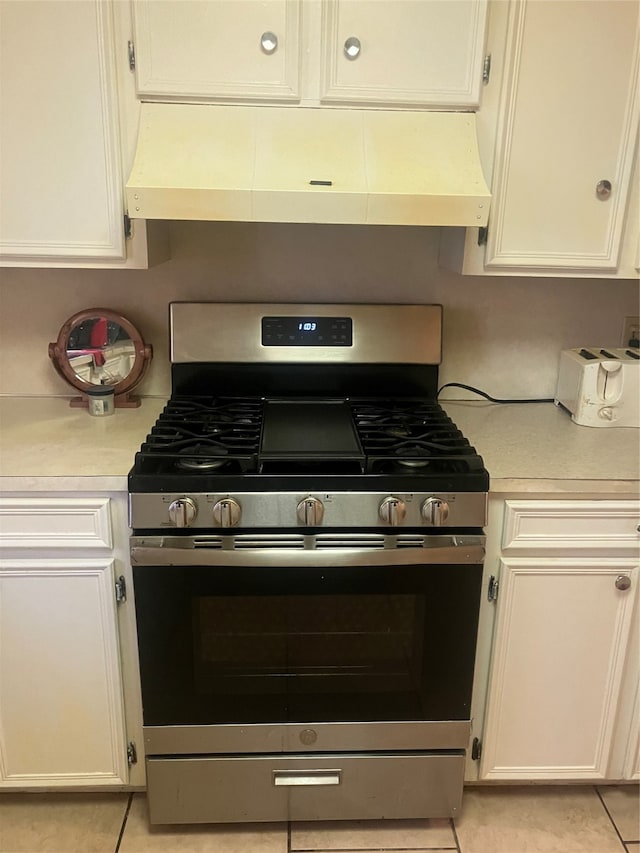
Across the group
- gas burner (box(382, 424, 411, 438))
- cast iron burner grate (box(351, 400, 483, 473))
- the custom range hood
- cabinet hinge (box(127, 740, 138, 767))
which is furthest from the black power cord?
cabinet hinge (box(127, 740, 138, 767))

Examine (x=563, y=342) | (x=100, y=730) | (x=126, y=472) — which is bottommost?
(x=100, y=730)

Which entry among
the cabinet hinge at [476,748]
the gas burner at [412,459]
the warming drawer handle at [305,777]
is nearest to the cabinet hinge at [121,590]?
the warming drawer handle at [305,777]

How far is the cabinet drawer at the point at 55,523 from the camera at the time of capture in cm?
161

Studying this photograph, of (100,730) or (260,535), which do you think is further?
(100,730)

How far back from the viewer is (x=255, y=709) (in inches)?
67.4

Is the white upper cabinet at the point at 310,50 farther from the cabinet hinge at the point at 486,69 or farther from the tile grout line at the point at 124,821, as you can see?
the tile grout line at the point at 124,821

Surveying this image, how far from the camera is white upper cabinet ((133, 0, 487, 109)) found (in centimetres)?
161

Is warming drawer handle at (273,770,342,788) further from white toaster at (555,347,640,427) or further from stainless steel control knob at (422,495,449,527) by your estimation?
white toaster at (555,347,640,427)

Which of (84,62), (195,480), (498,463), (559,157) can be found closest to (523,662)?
(498,463)

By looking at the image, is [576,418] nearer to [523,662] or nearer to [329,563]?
[523,662]

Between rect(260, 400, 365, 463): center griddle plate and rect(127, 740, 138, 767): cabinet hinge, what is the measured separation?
83cm

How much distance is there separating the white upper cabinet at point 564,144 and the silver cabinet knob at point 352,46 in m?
0.32

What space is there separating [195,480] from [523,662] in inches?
35.9

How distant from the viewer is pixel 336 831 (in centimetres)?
184
